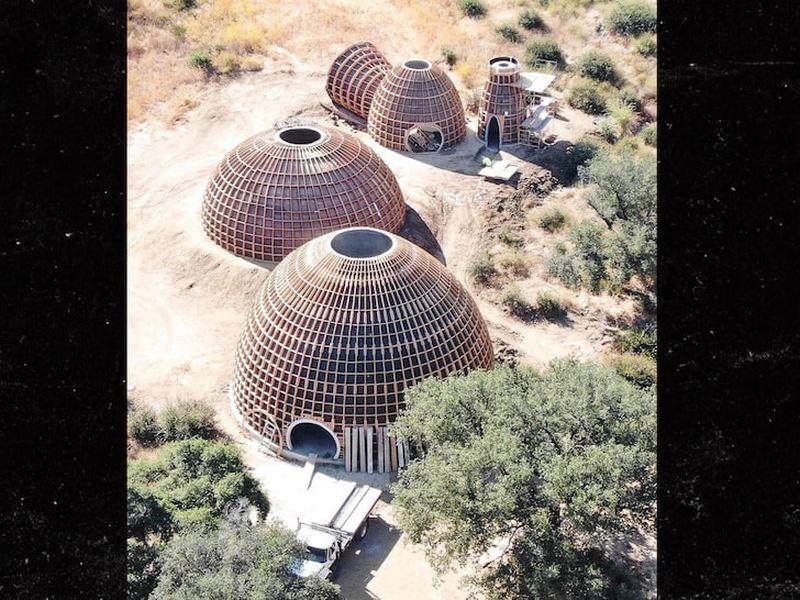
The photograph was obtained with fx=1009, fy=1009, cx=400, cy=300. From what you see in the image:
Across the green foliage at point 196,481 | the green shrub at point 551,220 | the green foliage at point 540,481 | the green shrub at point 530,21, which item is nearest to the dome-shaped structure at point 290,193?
the green shrub at point 551,220

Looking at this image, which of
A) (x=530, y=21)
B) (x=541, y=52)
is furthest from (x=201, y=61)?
(x=530, y=21)

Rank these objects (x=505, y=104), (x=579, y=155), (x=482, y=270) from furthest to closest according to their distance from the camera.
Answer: (x=505, y=104) → (x=579, y=155) → (x=482, y=270)

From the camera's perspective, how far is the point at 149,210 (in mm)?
30453

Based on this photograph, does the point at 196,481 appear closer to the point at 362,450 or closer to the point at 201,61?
the point at 362,450

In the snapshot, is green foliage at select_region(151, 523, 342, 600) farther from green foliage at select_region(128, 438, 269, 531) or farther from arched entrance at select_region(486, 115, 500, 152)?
arched entrance at select_region(486, 115, 500, 152)

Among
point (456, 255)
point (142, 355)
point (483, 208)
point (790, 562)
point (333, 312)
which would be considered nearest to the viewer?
point (790, 562)

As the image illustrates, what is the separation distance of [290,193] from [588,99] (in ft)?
54.2

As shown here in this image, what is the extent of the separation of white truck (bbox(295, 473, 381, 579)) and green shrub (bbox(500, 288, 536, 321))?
27.2 feet

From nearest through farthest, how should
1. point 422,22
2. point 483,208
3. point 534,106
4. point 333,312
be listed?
point 333,312
point 483,208
point 534,106
point 422,22

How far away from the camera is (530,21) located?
44438mm

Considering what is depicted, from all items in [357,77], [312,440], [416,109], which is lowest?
[312,440]
